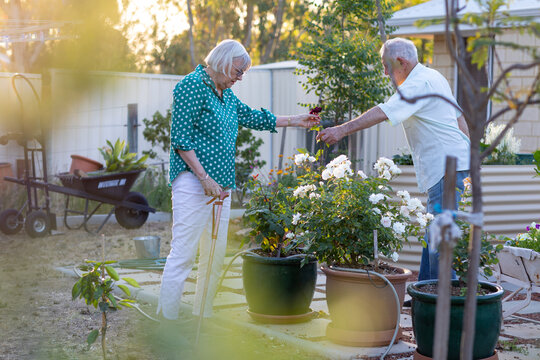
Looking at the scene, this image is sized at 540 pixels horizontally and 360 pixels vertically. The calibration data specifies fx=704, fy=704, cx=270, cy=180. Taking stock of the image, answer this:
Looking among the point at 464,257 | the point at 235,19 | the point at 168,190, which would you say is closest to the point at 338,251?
the point at 464,257

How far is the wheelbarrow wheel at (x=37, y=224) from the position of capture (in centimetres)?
703

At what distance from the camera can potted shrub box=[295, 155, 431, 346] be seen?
3354mm

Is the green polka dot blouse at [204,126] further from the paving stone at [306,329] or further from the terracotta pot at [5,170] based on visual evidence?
the terracotta pot at [5,170]

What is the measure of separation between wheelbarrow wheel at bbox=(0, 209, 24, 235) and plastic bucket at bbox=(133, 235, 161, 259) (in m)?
1.94

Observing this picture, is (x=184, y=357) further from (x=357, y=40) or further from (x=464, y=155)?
(x=357, y=40)

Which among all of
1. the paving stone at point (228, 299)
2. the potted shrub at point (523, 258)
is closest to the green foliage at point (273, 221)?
the paving stone at point (228, 299)

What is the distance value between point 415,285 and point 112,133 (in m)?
7.37

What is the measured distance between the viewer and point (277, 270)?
3758 mm

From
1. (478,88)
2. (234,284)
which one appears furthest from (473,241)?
(234,284)

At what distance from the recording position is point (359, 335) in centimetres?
337

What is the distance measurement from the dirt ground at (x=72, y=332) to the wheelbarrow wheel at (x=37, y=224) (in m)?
1.20

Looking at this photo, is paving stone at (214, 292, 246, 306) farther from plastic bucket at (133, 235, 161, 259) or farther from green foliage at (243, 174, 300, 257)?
plastic bucket at (133, 235, 161, 259)

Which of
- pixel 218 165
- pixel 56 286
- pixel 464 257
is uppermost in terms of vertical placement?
pixel 218 165

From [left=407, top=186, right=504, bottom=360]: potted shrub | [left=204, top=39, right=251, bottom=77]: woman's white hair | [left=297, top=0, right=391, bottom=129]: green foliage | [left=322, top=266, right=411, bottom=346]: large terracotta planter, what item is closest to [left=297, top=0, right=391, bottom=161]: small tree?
[left=297, top=0, right=391, bottom=129]: green foliage
